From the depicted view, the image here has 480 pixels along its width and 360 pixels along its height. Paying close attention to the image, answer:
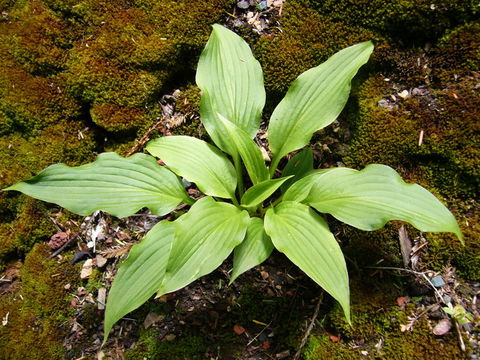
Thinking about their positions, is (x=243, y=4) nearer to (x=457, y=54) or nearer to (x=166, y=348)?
(x=457, y=54)

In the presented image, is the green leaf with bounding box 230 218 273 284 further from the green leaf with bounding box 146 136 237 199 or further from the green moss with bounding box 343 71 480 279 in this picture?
the green moss with bounding box 343 71 480 279

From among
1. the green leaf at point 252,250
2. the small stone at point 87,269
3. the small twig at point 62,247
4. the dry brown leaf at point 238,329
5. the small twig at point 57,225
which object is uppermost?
the green leaf at point 252,250

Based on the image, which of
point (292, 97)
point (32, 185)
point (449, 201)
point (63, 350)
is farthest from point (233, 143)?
point (63, 350)

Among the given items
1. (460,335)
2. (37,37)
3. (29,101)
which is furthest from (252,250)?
(37,37)

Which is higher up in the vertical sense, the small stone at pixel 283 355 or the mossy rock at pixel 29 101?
the mossy rock at pixel 29 101

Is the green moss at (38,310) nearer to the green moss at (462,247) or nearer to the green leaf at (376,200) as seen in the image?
the green leaf at (376,200)

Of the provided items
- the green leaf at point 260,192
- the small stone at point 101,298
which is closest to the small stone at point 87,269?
the small stone at point 101,298

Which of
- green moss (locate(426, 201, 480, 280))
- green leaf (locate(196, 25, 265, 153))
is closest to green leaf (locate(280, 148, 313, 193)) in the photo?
green leaf (locate(196, 25, 265, 153))
